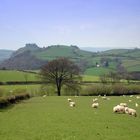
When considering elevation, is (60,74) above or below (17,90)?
above

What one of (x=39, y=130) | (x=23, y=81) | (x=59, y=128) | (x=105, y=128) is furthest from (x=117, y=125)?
(x=23, y=81)

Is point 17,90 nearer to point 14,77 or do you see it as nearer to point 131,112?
point 131,112

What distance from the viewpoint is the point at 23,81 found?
12081cm

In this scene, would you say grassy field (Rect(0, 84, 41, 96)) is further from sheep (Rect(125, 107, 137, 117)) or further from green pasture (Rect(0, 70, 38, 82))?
sheep (Rect(125, 107, 137, 117))

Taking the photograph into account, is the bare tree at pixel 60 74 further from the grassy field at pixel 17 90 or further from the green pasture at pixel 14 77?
the green pasture at pixel 14 77

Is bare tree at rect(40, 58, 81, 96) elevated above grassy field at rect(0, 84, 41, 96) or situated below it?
above

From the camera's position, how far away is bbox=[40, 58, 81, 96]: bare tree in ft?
296

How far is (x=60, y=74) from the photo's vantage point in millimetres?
90375

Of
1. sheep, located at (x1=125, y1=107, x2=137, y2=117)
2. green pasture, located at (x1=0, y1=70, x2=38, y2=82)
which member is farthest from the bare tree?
sheep, located at (x1=125, y1=107, x2=137, y2=117)

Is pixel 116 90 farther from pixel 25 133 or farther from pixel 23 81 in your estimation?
pixel 25 133

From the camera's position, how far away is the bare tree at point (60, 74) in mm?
90188

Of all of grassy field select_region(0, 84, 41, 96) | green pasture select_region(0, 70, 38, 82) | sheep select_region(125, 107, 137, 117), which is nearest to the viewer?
sheep select_region(125, 107, 137, 117)

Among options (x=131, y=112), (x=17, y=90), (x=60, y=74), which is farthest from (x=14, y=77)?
(x=131, y=112)

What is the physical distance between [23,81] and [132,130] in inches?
4001
